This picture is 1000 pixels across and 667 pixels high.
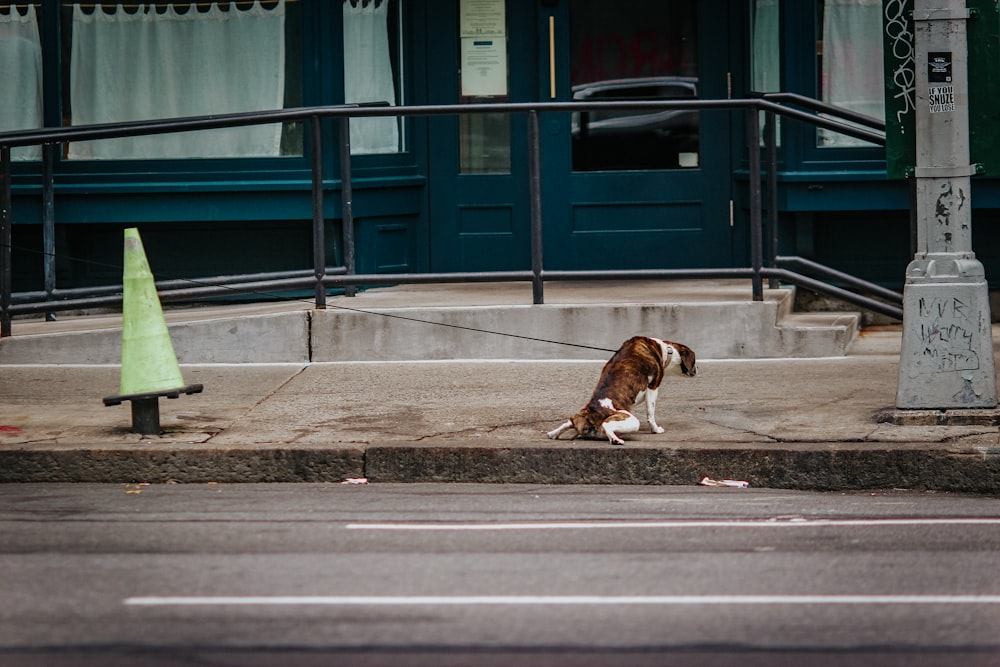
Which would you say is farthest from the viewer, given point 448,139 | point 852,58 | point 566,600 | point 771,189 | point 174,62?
point 448,139

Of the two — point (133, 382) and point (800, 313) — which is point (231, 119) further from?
point (800, 313)

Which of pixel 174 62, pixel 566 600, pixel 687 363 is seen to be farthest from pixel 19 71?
pixel 566 600

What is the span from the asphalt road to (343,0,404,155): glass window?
5.10 m

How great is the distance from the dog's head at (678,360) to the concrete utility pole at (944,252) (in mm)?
1120

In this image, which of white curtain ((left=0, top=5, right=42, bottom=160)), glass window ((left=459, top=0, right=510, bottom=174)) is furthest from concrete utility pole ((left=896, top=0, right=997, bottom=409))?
white curtain ((left=0, top=5, right=42, bottom=160))

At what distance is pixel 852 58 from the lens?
12102 mm

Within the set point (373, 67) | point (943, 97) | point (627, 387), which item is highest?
point (373, 67)

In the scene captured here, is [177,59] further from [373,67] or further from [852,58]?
[852,58]

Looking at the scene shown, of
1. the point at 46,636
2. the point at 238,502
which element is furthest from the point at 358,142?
the point at 46,636

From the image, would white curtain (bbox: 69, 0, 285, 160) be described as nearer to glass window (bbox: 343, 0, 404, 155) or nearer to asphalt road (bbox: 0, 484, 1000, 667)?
glass window (bbox: 343, 0, 404, 155)

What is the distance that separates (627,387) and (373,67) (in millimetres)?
5303

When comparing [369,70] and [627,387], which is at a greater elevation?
[369,70]

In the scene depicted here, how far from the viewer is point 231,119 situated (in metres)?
10.7

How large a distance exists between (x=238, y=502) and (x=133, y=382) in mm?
1210
